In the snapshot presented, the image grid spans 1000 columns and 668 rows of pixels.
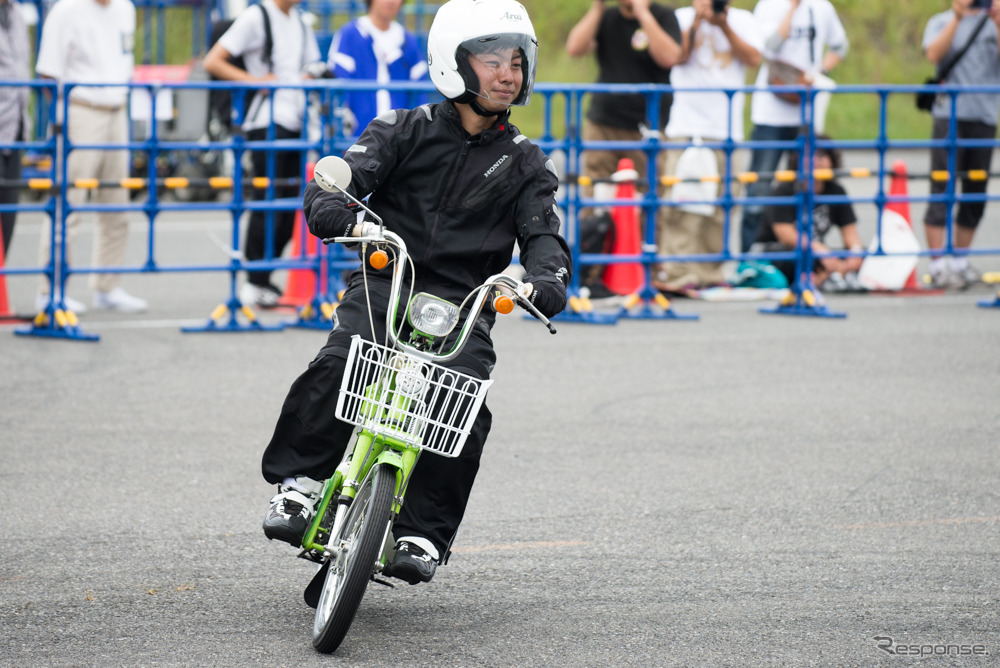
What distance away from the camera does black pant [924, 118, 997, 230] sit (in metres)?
11.6

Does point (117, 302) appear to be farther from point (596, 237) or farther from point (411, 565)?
point (411, 565)

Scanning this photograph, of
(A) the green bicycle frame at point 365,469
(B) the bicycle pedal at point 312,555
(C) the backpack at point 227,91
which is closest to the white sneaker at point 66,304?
(C) the backpack at point 227,91

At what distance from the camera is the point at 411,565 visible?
418cm

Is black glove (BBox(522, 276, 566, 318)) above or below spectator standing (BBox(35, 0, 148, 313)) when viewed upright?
below

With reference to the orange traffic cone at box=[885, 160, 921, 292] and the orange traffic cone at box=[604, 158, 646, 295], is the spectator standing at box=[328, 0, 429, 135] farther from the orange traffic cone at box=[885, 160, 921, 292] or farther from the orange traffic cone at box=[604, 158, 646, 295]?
the orange traffic cone at box=[885, 160, 921, 292]

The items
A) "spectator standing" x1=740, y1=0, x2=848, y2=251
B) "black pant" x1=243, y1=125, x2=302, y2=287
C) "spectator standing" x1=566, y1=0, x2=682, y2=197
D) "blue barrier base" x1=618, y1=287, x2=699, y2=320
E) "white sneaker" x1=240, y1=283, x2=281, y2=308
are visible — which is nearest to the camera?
"black pant" x1=243, y1=125, x2=302, y2=287

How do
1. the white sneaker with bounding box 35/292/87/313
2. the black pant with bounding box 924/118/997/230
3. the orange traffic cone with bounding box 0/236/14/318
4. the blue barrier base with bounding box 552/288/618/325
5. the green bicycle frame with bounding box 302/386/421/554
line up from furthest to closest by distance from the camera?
the black pant with bounding box 924/118/997/230
the blue barrier base with bounding box 552/288/618/325
the white sneaker with bounding box 35/292/87/313
the orange traffic cone with bounding box 0/236/14/318
the green bicycle frame with bounding box 302/386/421/554

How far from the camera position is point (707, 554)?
504 cm

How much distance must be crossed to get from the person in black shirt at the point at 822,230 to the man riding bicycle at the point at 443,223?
6.90 meters

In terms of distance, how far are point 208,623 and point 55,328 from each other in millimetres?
5185

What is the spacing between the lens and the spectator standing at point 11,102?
934cm

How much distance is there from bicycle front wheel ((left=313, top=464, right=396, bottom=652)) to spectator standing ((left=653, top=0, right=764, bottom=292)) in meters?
7.31

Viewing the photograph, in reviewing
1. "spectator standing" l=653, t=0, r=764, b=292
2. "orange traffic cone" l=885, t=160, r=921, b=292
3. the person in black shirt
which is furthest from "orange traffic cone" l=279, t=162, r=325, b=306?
"orange traffic cone" l=885, t=160, r=921, b=292

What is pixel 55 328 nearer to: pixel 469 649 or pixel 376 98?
pixel 376 98
